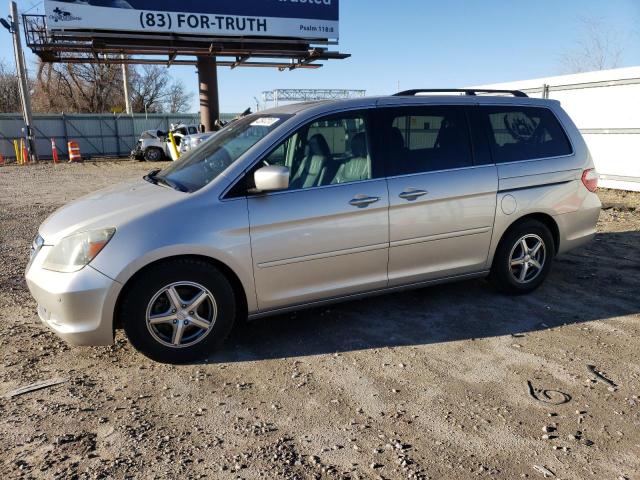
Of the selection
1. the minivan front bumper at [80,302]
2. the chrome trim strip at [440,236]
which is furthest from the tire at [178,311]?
the chrome trim strip at [440,236]

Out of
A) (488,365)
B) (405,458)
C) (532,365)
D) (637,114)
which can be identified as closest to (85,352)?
(405,458)

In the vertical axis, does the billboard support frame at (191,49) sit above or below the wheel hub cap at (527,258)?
above

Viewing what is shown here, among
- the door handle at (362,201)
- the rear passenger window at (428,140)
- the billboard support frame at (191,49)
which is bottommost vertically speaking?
the door handle at (362,201)

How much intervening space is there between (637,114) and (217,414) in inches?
437

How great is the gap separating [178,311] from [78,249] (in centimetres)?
76

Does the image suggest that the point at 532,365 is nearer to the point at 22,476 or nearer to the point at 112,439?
the point at 112,439

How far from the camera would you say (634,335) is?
160 inches

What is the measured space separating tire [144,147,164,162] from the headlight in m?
22.4

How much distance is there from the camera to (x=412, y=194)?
13.4ft

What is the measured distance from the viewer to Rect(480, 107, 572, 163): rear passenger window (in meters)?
4.59

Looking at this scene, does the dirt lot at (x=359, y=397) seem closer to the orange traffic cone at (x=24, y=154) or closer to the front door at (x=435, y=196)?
the front door at (x=435, y=196)

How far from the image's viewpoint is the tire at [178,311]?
3383mm

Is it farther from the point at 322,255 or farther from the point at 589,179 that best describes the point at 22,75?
the point at 589,179

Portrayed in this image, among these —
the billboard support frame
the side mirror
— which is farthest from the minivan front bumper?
the billboard support frame
